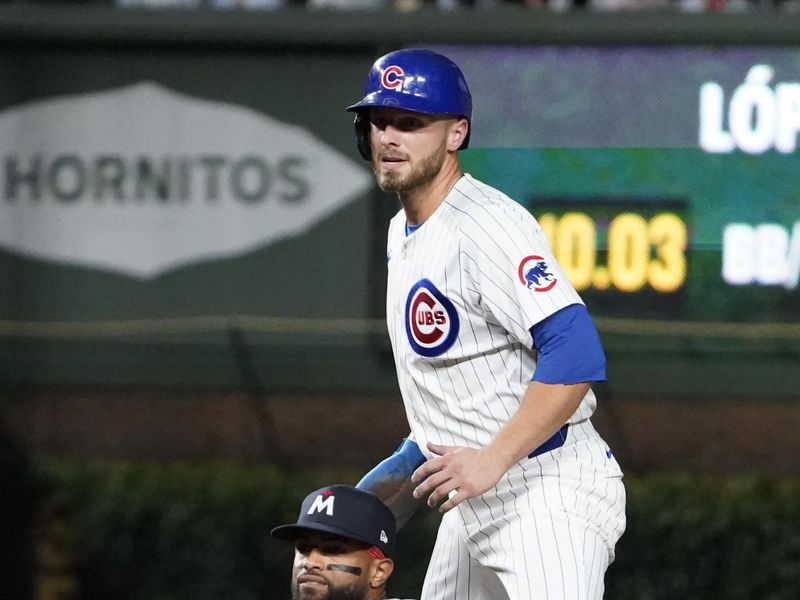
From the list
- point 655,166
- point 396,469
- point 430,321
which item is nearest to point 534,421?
point 430,321

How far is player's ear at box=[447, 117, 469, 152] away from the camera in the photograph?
169 inches

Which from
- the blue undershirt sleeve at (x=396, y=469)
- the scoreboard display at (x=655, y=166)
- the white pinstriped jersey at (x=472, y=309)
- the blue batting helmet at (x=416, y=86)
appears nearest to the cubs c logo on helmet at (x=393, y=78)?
the blue batting helmet at (x=416, y=86)

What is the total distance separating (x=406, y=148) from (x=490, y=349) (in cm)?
52

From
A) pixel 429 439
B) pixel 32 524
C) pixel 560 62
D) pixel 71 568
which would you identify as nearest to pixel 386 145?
pixel 429 439

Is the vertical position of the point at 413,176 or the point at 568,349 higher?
the point at 413,176

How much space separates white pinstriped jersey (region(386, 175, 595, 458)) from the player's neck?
3 centimetres

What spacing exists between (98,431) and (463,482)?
662cm

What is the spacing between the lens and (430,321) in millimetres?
→ 4207

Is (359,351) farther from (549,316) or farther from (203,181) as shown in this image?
(549,316)

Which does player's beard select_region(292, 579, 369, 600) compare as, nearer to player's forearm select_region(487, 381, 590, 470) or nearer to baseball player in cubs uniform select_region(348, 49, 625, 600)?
baseball player in cubs uniform select_region(348, 49, 625, 600)

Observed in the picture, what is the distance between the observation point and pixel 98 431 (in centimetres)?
1025

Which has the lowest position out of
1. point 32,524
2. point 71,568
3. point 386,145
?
point 71,568

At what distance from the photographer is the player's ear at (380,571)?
4.09m

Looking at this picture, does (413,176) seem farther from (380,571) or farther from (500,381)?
(380,571)
